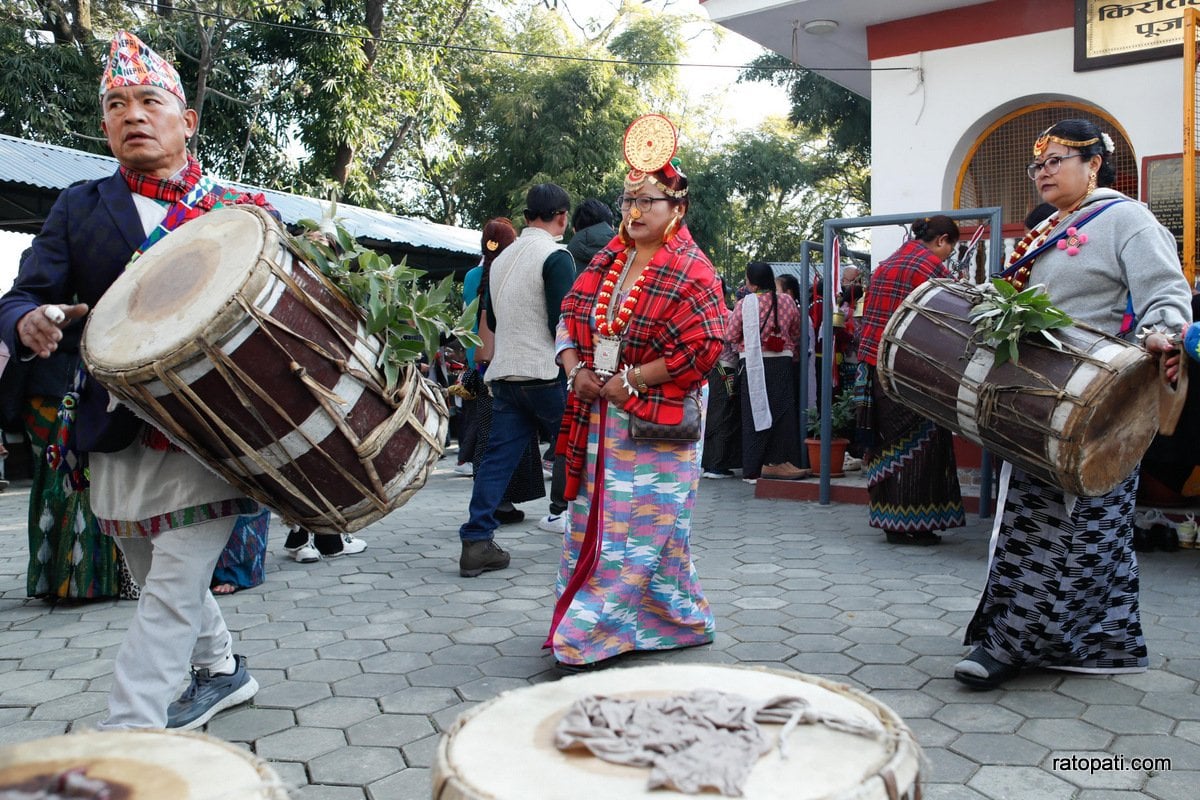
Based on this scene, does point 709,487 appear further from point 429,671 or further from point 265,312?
Answer: point 265,312

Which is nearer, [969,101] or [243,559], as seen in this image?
[243,559]

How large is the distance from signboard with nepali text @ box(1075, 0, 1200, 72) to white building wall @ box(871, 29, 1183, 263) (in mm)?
98

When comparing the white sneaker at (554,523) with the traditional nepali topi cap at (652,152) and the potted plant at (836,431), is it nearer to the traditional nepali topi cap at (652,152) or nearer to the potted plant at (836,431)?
the potted plant at (836,431)

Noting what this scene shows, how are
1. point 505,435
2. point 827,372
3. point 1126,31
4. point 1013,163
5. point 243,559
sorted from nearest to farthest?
1. point 243,559
2. point 505,435
3. point 827,372
4. point 1126,31
5. point 1013,163

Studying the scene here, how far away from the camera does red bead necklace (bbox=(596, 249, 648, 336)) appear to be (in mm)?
3418

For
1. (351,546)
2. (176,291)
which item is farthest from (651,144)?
(351,546)

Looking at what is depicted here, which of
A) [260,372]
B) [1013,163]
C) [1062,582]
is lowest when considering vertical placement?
[1062,582]

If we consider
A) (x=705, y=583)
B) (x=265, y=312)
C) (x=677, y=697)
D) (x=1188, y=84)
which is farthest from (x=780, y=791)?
(x=1188, y=84)

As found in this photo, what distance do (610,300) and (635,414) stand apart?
0.44 m

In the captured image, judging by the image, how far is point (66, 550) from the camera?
4.50 meters

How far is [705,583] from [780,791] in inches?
141

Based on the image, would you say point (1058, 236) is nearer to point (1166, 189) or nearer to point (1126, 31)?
point (1166, 189)

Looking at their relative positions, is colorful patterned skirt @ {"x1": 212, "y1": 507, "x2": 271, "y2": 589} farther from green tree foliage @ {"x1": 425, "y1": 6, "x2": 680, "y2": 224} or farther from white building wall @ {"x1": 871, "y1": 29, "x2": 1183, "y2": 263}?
green tree foliage @ {"x1": 425, "y1": 6, "x2": 680, "y2": 224}

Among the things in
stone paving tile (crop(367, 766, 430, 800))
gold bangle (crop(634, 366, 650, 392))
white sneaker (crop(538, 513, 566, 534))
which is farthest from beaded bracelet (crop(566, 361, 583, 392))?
white sneaker (crop(538, 513, 566, 534))
